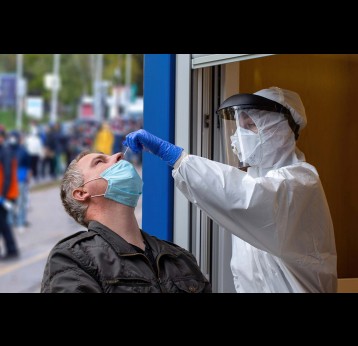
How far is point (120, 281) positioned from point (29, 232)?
32.1 ft

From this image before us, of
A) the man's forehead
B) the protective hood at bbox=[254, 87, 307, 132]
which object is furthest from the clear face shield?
the man's forehead

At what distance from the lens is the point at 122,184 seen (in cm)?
238

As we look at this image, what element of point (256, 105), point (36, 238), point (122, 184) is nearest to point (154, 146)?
point (122, 184)

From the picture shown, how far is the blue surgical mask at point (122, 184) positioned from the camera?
2.37m

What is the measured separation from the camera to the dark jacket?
2.01 metres

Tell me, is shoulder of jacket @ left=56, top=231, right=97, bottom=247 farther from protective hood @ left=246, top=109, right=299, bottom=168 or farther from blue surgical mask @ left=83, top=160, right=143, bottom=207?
protective hood @ left=246, top=109, right=299, bottom=168

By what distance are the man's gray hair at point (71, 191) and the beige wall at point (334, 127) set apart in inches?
56.5

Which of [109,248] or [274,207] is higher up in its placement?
[274,207]

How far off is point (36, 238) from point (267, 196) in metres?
9.75

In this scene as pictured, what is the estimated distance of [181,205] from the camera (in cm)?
324

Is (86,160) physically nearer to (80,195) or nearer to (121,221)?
(80,195)
